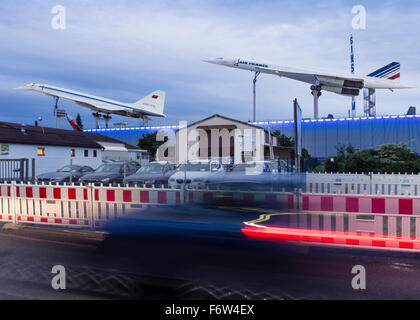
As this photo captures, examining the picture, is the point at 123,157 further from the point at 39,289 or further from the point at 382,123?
the point at 39,289

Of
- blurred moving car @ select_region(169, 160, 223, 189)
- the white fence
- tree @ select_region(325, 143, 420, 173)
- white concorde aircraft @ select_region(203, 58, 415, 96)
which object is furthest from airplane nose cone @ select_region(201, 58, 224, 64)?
the white fence

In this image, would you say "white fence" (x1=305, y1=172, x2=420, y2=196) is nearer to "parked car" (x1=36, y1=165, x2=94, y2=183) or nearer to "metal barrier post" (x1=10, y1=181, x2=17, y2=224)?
"metal barrier post" (x1=10, y1=181, x2=17, y2=224)

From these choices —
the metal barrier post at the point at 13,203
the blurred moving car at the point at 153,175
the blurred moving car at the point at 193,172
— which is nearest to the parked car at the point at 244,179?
the blurred moving car at the point at 193,172

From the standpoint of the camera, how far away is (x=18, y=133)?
29.4 meters

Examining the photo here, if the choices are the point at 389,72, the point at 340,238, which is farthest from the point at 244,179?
the point at 389,72

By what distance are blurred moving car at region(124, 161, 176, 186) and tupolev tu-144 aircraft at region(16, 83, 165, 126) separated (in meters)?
43.7

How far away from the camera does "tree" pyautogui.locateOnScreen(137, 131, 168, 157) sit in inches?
2031

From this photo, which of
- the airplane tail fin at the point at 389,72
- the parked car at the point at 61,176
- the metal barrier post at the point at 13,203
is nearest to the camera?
the metal barrier post at the point at 13,203

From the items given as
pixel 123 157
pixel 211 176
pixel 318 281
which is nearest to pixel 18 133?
pixel 123 157

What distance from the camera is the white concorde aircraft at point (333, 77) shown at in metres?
61.0

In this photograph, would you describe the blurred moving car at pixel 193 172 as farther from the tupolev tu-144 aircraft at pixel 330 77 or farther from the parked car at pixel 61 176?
the tupolev tu-144 aircraft at pixel 330 77

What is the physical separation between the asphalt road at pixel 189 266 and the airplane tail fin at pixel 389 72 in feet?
262

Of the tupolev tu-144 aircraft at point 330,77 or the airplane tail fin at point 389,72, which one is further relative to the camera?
the airplane tail fin at point 389,72

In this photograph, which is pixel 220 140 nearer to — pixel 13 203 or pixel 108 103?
pixel 108 103
